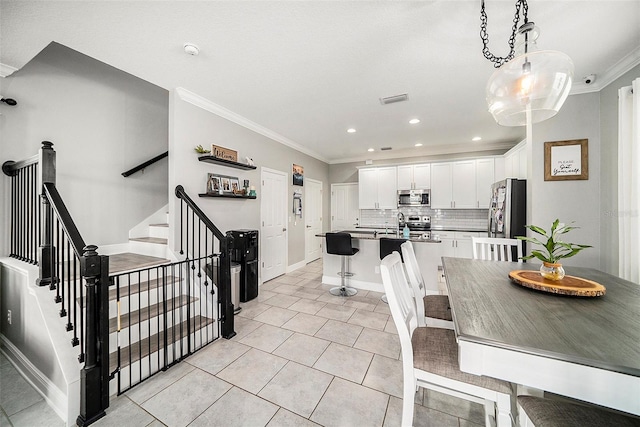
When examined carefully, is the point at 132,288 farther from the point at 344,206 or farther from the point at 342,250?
the point at 344,206

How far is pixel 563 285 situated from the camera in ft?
4.66

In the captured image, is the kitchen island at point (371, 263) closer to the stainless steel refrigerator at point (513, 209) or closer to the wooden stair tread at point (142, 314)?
the stainless steel refrigerator at point (513, 209)

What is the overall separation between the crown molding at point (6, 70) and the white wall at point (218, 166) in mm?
1301

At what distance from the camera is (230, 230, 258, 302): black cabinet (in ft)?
11.6

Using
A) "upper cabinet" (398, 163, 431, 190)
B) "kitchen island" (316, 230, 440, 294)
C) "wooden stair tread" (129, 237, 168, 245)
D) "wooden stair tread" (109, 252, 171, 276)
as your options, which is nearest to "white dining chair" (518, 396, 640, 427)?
"kitchen island" (316, 230, 440, 294)

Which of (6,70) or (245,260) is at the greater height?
(6,70)

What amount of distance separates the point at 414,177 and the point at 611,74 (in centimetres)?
343

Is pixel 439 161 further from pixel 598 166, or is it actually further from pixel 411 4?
pixel 411 4

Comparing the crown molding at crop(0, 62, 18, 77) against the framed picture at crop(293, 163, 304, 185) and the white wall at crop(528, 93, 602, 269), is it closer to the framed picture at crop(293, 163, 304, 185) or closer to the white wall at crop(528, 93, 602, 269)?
the framed picture at crop(293, 163, 304, 185)

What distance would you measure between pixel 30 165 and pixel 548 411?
3.72 meters

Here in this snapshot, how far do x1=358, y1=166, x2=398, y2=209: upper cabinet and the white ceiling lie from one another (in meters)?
2.72

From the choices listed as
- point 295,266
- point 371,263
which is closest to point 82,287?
point 371,263

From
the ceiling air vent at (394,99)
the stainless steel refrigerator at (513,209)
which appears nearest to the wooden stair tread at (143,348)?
the ceiling air vent at (394,99)

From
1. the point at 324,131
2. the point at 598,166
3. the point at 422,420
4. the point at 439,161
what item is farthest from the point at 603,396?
the point at 439,161
